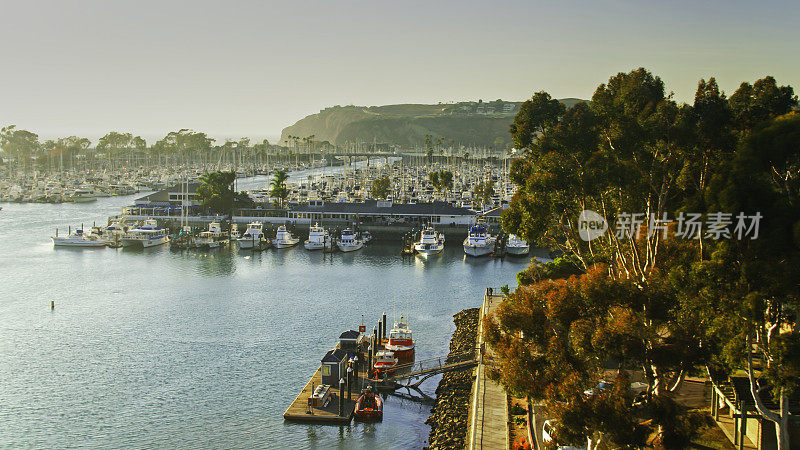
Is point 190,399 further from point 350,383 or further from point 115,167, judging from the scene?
point 115,167

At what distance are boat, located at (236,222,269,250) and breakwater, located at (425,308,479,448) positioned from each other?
33.4 metres

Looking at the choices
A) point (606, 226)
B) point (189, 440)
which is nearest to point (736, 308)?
point (606, 226)

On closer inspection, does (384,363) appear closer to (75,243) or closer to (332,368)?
(332,368)

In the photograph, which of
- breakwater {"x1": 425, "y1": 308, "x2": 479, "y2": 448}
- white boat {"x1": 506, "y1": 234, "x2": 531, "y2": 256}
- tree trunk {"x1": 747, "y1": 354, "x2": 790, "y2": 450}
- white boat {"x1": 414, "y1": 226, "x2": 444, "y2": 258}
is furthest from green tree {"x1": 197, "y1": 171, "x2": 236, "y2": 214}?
tree trunk {"x1": 747, "y1": 354, "x2": 790, "y2": 450}

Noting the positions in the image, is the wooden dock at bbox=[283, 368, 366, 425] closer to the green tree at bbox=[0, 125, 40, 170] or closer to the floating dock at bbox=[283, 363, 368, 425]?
the floating dock at bbox=[283, 363, 368, 425]

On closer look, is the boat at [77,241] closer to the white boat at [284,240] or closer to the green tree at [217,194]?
the green tree at [217,194]

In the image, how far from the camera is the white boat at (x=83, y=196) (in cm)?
10250

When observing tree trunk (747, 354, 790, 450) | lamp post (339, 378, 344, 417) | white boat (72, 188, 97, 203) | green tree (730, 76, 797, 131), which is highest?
green tree (730, 76, 797, 131)

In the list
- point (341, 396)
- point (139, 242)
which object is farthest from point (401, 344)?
point (139, 242)

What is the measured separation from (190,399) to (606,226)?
50.5 ft

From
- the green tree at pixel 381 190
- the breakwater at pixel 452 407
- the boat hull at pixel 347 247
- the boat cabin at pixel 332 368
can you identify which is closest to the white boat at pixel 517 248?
the boat hull at pixel 347 247

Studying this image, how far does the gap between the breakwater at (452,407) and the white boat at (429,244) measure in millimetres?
26105

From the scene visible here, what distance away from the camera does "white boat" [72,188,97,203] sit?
336 feet

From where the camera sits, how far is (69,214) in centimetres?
8438
